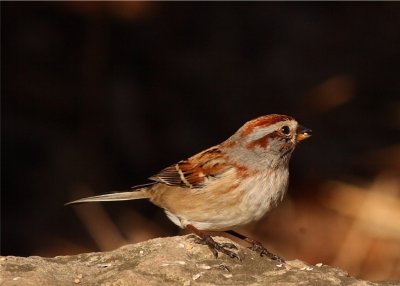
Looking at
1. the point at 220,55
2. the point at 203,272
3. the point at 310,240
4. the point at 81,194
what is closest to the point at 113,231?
the point at 81,194

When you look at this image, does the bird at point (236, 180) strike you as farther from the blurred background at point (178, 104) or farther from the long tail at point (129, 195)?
the blurred background at point (178, 104)

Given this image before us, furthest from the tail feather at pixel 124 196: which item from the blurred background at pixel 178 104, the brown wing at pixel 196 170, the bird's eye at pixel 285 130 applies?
the blurred background at pixel 178 104

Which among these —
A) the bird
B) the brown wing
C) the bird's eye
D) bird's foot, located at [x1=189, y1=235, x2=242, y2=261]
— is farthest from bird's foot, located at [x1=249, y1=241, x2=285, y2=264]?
the bird's eye

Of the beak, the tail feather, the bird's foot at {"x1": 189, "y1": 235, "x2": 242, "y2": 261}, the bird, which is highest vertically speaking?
the beak

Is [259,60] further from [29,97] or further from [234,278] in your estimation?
[234,278]

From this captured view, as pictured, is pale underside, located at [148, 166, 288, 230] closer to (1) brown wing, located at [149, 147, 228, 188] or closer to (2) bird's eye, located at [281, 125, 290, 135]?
(1) brown wing, located at [149, 147, 228, 188]

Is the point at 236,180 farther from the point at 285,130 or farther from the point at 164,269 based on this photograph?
the point at 164,269

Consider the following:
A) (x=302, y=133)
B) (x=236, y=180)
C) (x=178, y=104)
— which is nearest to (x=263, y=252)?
(x=236, y=180)

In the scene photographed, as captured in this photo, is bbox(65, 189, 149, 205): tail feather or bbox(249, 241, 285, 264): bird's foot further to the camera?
bbox(65, 189, 149, 205): tail feather
